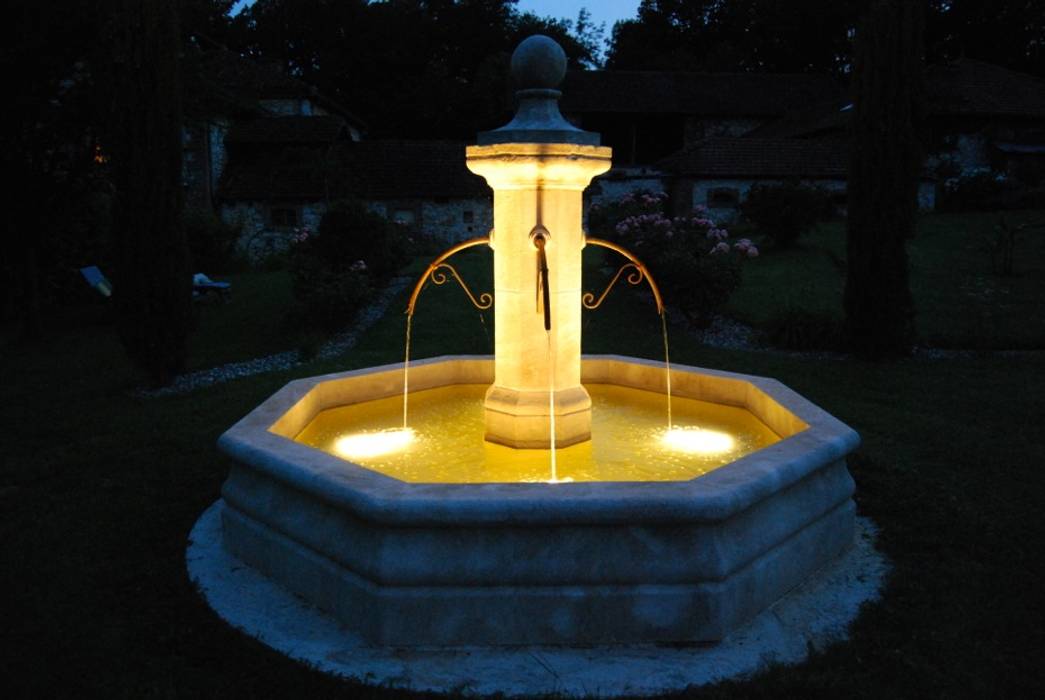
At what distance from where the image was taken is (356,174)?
28.4 metres

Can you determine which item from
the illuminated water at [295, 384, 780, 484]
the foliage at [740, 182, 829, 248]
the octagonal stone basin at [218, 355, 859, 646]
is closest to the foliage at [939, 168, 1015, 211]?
the foliage at [740, 182, 829, 248]

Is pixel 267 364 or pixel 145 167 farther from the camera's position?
pixel 267 364

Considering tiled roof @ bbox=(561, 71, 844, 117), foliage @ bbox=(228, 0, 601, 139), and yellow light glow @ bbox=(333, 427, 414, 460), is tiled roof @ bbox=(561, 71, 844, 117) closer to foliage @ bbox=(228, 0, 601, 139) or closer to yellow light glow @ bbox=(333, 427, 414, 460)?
foliage @ bbox=(228, 0, 601, 139)

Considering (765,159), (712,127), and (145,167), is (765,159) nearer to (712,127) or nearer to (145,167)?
(712,127)

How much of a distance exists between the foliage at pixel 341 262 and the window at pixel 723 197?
1454 centimetres

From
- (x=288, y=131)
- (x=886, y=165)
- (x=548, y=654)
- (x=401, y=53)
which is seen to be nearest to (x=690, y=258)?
(x=886, y=165)

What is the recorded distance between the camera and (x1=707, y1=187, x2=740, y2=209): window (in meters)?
29.3

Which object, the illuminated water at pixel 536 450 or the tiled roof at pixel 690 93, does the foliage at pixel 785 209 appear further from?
the tiled roof at pixel 690 93

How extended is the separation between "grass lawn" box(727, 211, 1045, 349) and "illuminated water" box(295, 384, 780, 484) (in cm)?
637

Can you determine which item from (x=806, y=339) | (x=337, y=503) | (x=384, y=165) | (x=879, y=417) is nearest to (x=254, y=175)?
(x=384, y=165)

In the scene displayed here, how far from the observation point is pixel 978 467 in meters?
6.52

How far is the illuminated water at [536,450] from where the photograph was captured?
16.9 feet

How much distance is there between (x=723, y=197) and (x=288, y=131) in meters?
15.8

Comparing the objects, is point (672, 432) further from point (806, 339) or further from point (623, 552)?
Answer: point (806, 339)
